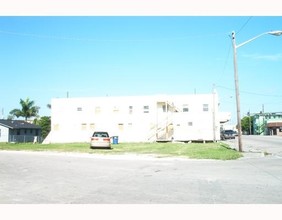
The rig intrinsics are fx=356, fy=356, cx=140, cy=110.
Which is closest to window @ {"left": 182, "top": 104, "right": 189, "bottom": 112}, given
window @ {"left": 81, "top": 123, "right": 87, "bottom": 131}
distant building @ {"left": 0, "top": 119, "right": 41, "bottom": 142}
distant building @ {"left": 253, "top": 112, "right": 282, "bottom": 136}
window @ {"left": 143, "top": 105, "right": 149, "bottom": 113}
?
window @ {"left": 143, "top": 105, "right": 149, "bottom": 113}

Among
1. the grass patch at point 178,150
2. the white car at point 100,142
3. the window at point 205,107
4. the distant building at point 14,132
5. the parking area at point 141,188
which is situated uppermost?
the window at point 205,107

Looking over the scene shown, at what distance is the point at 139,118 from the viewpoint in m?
48.0

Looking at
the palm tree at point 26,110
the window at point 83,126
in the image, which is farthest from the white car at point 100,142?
the palm tree at point 26,110

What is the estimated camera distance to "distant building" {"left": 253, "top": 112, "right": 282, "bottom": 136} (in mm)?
96919

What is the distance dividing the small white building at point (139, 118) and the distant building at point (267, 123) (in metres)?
55.2

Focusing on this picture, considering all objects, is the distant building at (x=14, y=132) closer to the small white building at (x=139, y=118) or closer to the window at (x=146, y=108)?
the small white building at (x=139, y=118)

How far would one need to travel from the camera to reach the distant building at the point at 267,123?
96919 millimetres

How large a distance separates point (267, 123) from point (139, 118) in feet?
215

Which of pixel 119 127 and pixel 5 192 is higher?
pixel 119 127
